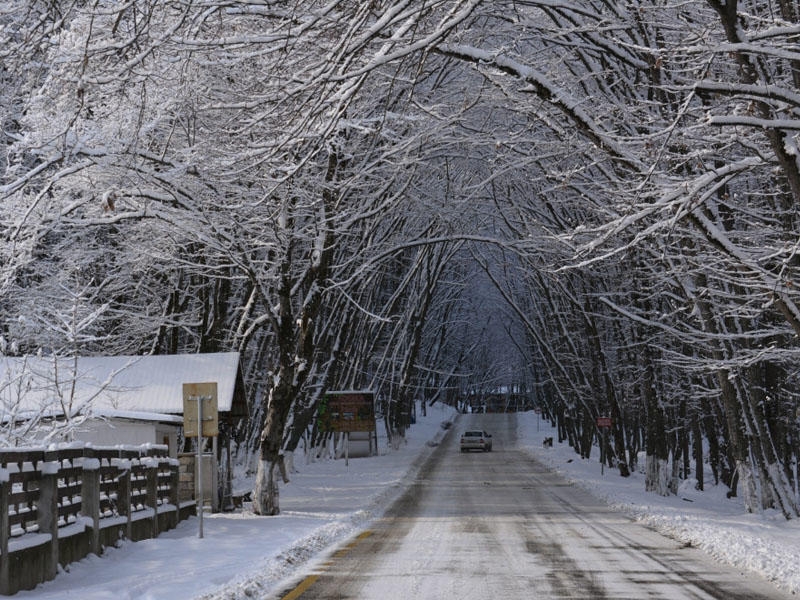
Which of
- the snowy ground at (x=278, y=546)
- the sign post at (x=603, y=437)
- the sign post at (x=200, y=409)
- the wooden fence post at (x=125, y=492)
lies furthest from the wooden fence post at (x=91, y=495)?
the sign post at (x=603, y=437)

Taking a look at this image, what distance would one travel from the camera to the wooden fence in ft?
33.5

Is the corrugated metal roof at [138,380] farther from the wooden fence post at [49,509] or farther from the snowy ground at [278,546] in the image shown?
the wooden fence post at [49,509]

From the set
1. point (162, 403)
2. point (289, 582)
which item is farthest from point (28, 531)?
point (162, 403)

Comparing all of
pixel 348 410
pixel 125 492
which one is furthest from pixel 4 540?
pixel 348 410

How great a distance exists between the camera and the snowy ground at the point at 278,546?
35.1 ft

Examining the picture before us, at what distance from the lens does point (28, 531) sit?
11.1 m

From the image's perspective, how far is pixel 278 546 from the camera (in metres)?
15.0

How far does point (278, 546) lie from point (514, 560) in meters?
3.69

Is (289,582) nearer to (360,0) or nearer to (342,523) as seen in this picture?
(360,0)

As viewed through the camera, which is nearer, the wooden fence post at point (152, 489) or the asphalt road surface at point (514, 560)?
the asphalt road surface at point (514, 560)

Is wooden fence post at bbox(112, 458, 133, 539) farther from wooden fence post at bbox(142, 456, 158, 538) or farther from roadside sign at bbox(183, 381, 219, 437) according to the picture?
roadside sign at bbox(183, 381, 219, 437)

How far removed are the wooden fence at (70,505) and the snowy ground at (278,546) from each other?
0.82 feet

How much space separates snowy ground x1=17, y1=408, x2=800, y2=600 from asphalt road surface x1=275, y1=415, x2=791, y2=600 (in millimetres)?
451

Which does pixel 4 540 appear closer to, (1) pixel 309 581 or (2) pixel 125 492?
(1) pixel 309 581
